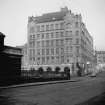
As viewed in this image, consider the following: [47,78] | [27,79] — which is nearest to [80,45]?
[47,78]

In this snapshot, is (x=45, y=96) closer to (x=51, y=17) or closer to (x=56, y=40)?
(x=56, y=40)

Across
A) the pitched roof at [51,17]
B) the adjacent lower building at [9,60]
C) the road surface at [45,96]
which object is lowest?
the road surface at [45,96]

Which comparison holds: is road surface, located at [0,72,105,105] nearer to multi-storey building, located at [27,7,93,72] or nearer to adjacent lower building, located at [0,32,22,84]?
adjacent lower building, located at [0,32,22,84]

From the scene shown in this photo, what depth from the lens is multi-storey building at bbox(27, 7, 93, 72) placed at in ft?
226

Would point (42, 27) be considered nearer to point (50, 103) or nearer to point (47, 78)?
point (47, 78)

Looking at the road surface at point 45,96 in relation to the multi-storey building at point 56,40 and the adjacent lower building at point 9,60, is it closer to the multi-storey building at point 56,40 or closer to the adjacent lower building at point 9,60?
the adjacent lower building at point 9,60

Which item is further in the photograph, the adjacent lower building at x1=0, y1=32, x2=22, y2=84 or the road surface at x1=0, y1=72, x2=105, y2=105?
the adjacent lower building at x1=0, y1=32, x2=22, y2=84

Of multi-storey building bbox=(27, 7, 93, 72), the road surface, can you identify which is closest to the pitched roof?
multi-storey building bbox=(27, 7, 93, 72)

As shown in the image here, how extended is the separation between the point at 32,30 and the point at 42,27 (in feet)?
16.4

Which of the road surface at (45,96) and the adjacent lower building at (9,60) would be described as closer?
the road surface at (45,96)

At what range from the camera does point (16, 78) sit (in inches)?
1099

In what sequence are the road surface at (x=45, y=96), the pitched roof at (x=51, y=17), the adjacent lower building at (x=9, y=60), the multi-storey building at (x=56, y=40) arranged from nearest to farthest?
the road surface at (x=45, y=96) < the adjacent lower building at (x=9, y=60) < the multi-storey building at (x=56, y=40) < the pitched roof at (x=51, y=17)

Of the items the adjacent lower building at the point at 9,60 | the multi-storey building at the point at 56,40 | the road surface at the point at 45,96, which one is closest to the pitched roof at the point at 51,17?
the multi-storey building at the point at 56,40

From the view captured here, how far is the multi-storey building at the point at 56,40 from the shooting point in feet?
226
